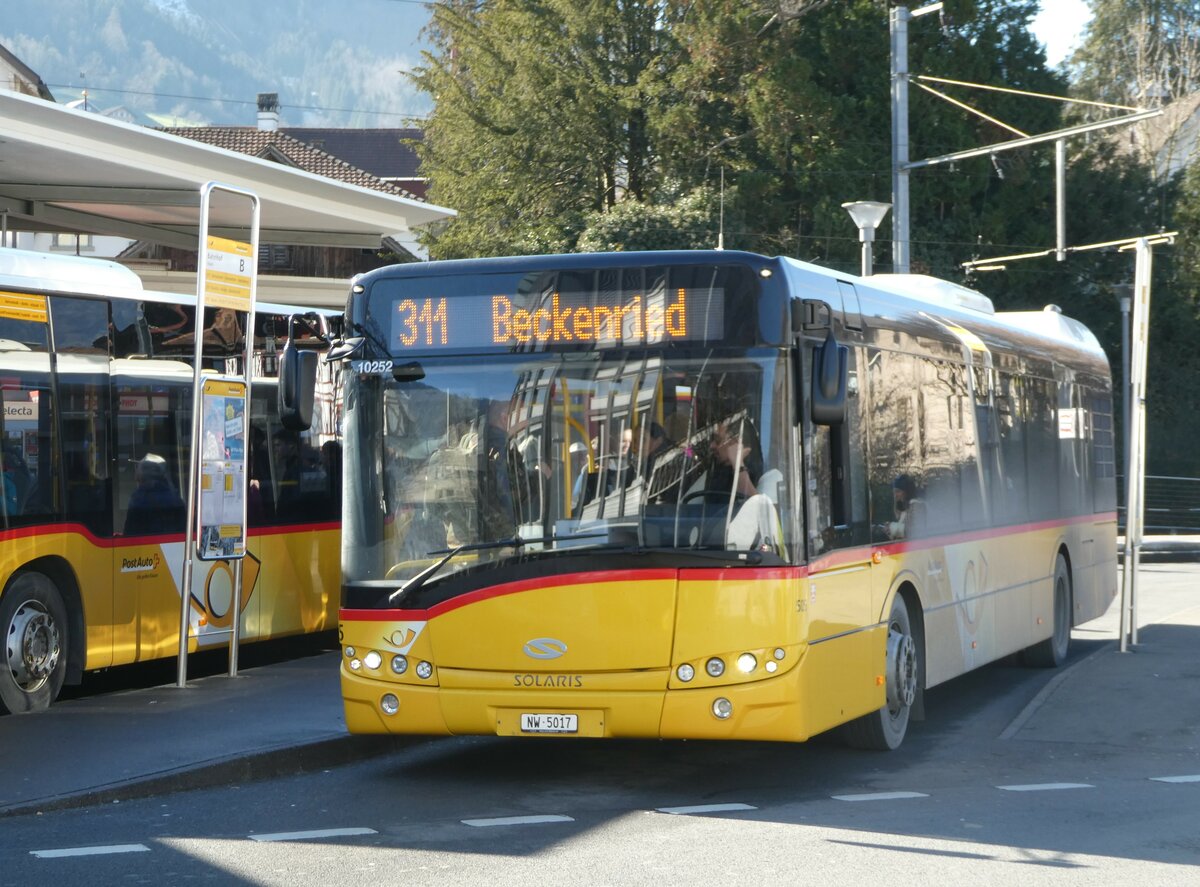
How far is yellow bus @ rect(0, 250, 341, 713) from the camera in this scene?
11.6 meters

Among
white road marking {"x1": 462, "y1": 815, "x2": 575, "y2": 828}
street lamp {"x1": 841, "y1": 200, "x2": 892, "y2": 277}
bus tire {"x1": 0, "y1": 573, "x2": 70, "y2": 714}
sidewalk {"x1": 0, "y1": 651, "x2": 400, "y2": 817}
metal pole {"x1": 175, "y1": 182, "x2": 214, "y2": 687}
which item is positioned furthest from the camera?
street lamp {"x1": 841, "y1": 200, "x2": 892, "y2": 277}

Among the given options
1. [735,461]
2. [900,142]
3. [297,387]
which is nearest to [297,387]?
[297,387]

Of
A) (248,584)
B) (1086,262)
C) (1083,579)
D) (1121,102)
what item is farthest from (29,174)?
(1121,102)

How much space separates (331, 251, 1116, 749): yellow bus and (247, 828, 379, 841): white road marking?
0.94 m

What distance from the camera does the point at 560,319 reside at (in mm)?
8945

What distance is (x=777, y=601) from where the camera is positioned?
8602mm

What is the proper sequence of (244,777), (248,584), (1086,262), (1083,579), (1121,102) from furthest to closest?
(1121,102), (1086,262), (1083,579), (248,584), (244,777)

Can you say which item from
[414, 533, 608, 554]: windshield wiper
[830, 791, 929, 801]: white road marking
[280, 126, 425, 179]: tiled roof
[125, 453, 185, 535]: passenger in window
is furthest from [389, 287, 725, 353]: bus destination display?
[280, 126, 425, 179]: tiled roof

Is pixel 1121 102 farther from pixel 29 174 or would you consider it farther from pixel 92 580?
pixel 92 580

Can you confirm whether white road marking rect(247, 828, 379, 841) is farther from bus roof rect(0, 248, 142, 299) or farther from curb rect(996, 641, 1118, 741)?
bus roof rect(0, 248, 142, 299)

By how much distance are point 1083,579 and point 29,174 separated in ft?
37.0

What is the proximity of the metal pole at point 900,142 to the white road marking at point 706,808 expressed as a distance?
1510cm

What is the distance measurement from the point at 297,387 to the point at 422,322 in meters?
0.77

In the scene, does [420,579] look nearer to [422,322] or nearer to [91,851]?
[422,322]
